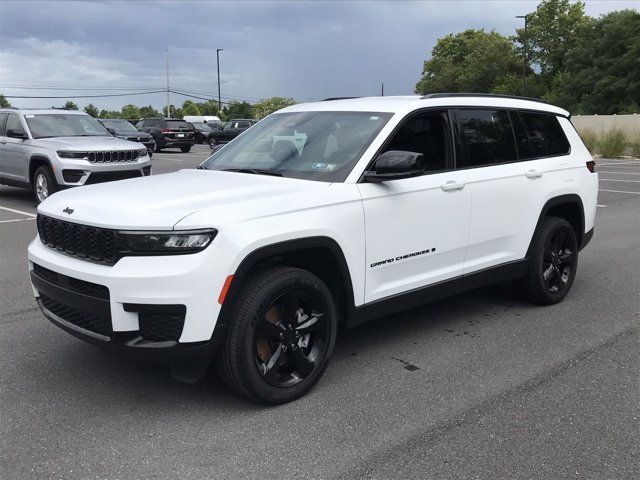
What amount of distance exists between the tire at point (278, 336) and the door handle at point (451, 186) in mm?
1256

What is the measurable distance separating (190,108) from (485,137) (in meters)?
119

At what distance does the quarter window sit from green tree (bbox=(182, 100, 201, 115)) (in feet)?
374

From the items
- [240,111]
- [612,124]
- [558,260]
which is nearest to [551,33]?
[612,124]

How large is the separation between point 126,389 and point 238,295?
1.03 metres

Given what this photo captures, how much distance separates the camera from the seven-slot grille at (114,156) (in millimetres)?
10930

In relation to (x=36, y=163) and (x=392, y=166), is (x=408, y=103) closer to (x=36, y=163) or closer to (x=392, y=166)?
(x=392, y=166)

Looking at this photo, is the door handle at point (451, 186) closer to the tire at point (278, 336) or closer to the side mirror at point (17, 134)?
the tire at point (278, 336)

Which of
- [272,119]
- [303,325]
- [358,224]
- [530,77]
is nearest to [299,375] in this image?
[303,325]

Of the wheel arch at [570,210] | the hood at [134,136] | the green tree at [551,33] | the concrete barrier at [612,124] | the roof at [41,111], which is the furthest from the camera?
the green tree at [551,33]

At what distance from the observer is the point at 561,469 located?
2969 mm

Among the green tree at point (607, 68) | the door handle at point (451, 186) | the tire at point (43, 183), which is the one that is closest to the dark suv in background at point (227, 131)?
the tire at point (43, 183)

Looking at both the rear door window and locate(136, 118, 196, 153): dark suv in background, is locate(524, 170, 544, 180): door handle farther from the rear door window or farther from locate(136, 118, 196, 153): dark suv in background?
locate(136, 118, 196, 153): dark suv in background

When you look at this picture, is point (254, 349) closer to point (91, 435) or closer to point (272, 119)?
point (91, 435)

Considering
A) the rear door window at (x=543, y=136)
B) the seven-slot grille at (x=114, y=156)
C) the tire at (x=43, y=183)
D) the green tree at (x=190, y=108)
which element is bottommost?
the tire at (x=43, y=183)
